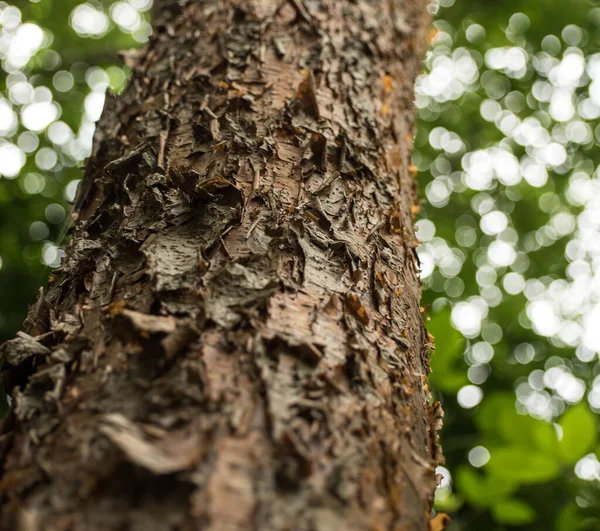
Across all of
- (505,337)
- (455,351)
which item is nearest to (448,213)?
(505,337)

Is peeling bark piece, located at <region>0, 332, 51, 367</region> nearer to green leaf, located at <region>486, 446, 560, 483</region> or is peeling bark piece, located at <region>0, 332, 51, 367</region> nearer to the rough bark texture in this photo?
the rough bark texture

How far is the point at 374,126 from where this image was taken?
1.51 meters

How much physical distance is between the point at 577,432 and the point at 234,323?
1.23 meters

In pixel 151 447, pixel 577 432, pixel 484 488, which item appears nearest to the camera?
pixel 151 447

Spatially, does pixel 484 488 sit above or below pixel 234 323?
below

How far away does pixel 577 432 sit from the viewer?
5.01 ft

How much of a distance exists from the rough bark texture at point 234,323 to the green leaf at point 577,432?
2.28 ft

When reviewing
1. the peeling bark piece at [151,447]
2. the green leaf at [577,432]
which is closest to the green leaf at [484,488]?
the green leaf at [577,432]

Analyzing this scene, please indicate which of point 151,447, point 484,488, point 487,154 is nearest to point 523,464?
point 484,488

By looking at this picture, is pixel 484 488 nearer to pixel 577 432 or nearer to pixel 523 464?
pixel 523 464

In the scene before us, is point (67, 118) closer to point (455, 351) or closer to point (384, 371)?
point (455, 351)

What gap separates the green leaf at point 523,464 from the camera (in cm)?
158

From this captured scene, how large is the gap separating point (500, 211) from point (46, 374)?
511cm

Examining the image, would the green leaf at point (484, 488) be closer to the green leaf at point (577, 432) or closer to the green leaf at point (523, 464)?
the green leaf at point (523, 464)
